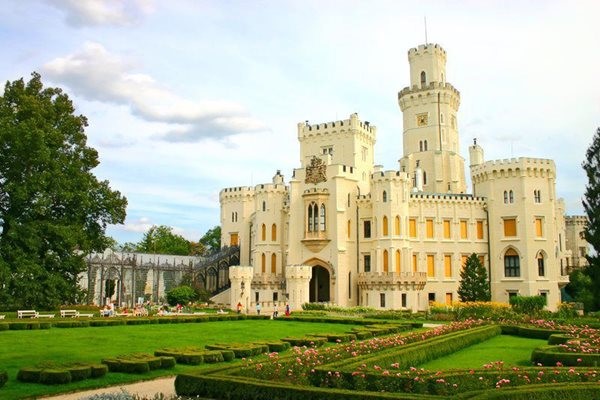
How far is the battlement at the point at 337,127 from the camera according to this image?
191 feet

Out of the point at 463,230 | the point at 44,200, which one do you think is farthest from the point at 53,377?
the point at 463,230

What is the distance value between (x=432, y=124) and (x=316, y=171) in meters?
16.1

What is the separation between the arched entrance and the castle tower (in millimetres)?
15234

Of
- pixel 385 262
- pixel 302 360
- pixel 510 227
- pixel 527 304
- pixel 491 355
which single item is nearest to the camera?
pixel 302 360

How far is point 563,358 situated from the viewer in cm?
1669

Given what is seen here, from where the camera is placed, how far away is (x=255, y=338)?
26047 millimetres

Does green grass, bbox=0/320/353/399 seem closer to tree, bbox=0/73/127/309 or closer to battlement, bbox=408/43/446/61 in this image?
tree, bbox=0/73/127/309

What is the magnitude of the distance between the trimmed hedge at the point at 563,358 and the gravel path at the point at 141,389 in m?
10.8

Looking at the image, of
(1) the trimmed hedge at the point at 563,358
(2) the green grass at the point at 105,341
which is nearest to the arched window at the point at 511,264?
(2) the green grass at the point at 105,341

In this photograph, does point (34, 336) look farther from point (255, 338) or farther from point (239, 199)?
point (239, 199)

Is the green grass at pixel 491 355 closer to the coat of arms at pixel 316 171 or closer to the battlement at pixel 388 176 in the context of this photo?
the battlement at pixel 388 176

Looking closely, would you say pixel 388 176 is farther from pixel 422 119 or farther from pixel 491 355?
pixel 491 355

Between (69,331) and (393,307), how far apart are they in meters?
30.7


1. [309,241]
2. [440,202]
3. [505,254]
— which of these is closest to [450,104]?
[440,202]
